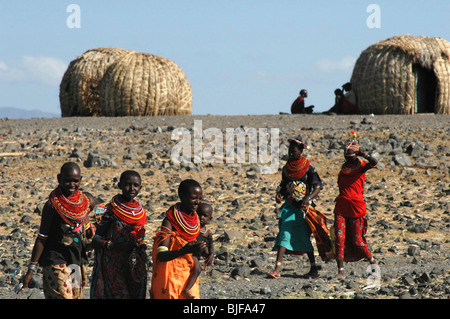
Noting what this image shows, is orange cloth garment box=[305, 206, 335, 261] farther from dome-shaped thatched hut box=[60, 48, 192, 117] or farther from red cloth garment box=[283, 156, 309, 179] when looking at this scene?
dome-shaped thatched hut box=[60, 48, 192, 117]

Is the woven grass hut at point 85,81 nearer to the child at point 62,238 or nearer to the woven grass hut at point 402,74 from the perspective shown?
the woven grass hut at point 402,74

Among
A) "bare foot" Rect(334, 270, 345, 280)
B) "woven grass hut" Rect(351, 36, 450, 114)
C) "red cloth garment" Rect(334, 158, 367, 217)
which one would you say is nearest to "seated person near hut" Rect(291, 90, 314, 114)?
"woven grass hut" Rect(351, 36, 450, 114)

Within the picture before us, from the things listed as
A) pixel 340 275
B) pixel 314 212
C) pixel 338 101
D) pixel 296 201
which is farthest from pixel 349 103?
pixel 340 275

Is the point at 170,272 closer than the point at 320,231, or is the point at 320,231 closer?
the point at 170,272

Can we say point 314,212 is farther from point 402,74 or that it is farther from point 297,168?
point 402,74

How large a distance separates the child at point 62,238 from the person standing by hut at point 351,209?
302 cm

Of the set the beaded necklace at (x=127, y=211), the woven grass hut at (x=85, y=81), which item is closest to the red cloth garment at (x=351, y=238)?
the beaded necklace at (x=127, y=211)

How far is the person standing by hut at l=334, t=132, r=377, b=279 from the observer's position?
21.5 feet

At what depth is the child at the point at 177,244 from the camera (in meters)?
4.31

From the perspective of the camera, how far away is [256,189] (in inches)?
421

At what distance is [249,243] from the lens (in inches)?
319

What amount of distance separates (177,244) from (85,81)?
18483 mm
